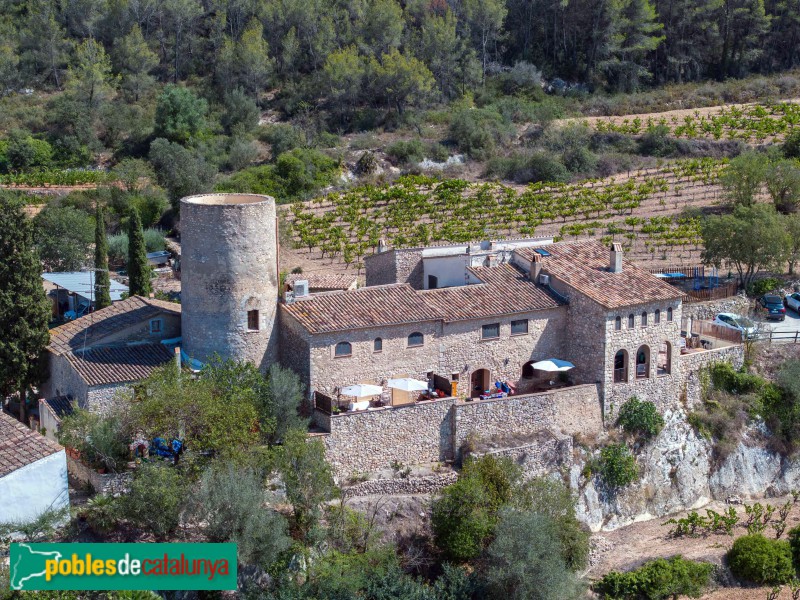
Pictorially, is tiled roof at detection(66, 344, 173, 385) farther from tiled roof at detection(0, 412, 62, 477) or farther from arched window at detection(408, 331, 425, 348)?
arched window at detection(408, 331, 425, 348)

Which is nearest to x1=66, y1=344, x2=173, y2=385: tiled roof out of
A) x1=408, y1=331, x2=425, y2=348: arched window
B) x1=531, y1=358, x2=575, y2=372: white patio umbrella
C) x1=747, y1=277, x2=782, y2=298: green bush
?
x1=408, y1=331, x2=425, y2=348: arched window

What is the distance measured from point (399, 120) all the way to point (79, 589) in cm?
5647

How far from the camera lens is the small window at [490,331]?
36.7 m

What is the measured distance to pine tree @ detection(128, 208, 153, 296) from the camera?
4350 cm

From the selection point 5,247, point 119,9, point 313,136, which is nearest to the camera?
point 5,247

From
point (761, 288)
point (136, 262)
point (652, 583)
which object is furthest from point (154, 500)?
point (761, 288)

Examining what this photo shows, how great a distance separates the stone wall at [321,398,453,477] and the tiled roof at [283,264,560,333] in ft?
9.36

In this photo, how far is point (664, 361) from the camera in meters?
39.8

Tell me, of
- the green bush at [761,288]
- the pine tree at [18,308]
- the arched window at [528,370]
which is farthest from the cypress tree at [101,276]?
the green bush at [761,288]

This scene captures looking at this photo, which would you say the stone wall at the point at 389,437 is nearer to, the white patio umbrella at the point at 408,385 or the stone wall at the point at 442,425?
the stone wall at the point at 442,425

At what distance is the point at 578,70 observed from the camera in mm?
92250

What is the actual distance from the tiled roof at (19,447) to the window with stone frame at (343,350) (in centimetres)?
906

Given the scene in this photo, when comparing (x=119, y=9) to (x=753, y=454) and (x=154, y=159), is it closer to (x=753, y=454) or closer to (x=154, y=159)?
(x=154, y=159)

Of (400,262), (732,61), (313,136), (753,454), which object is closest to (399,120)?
(313,136)
